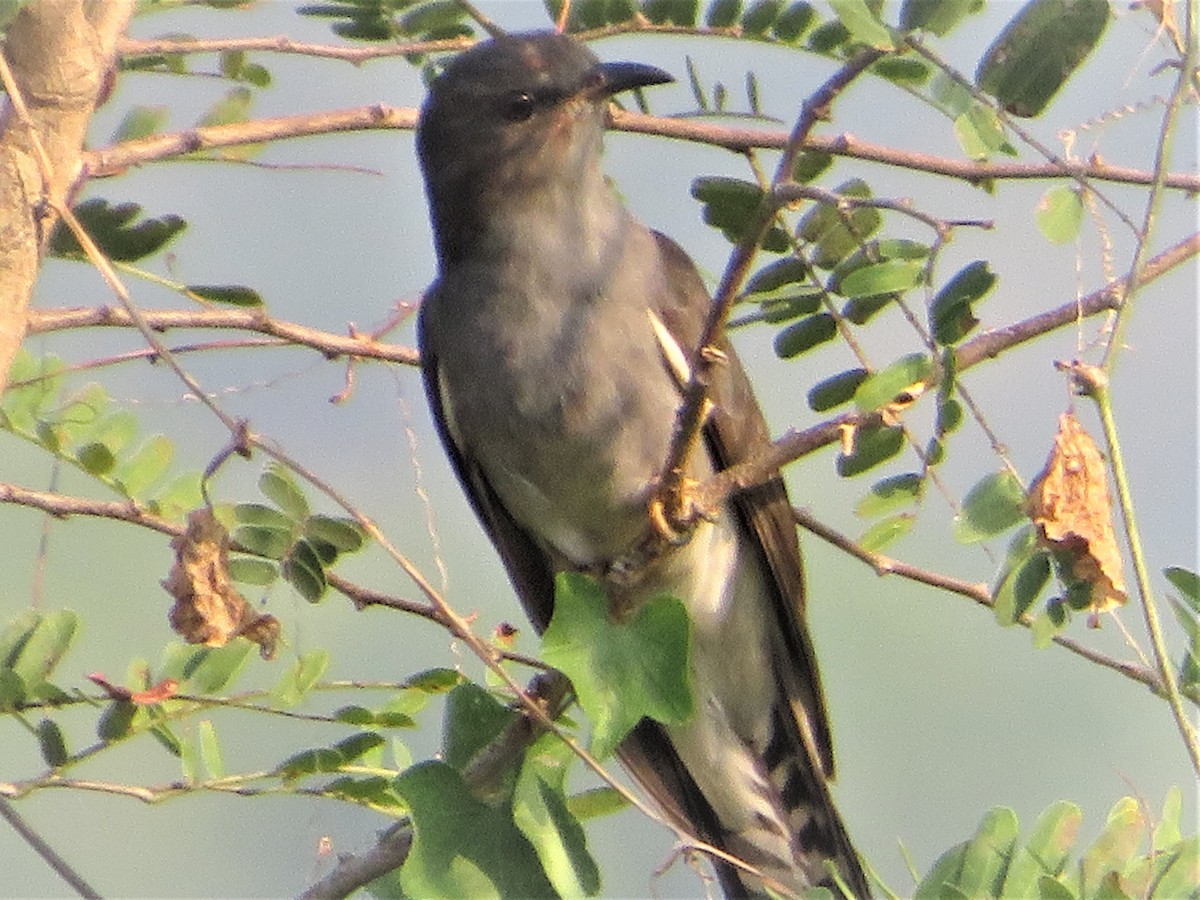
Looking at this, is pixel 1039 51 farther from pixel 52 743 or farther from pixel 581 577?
pixel 52 743

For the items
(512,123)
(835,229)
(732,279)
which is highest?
(732,279)

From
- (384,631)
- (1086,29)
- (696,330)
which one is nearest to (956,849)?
(1086,29)

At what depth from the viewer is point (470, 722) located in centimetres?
274

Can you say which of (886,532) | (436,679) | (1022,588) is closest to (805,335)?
(886,532)

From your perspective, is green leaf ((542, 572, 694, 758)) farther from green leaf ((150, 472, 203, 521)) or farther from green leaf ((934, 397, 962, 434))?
green leaf ((150, 472, 203, 521))

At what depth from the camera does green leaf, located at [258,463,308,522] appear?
2902 mm

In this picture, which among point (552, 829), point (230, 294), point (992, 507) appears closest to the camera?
point (992, 507)

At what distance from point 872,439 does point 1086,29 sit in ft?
2.47

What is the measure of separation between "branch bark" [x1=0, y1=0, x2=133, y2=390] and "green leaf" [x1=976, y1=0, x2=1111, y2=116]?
4.13 ft

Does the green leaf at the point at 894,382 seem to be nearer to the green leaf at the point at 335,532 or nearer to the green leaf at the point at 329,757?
the green leaf at the point at 335,532

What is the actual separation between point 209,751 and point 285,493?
49 centimetres

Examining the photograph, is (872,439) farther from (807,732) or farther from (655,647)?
(807,732)

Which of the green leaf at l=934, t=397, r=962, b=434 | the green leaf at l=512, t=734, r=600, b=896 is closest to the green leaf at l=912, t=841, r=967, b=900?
the green leaf at l=512, t=734, r=600, b=896

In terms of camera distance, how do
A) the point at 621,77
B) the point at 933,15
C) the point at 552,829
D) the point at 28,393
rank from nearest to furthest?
the point at 933,15
the point at 552,829
the point at 28,393
the point at 621,77
